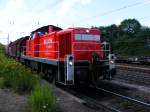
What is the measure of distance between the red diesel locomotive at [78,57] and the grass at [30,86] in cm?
142

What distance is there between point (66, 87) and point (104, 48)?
8.67 ft

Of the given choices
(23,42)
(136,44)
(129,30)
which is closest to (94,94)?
(23,42)

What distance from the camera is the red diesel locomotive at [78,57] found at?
47.6 ft

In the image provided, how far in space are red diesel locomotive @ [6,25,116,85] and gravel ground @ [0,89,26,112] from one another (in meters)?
2.64

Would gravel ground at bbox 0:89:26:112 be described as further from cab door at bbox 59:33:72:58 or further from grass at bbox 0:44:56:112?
cab door at bbox 59:33:72:58

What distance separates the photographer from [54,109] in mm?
9227

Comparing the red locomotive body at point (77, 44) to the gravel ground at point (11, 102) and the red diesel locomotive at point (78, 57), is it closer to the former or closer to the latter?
the red diesel locomotive at point (78, 57)

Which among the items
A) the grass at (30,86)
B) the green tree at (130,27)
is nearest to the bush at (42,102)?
the grass at (30,86)

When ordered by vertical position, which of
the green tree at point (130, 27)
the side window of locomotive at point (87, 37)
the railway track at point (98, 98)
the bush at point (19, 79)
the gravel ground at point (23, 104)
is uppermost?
the green tree at point (130, 27)

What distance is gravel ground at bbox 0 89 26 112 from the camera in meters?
9.90

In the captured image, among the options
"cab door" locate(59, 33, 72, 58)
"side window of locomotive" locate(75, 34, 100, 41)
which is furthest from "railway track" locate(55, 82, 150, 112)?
"side window of locomotive" locate(75, 34, 100, 41)

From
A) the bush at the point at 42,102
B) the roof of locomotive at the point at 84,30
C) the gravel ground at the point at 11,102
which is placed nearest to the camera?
the bush at the point at 42,102

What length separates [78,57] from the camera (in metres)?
15.5

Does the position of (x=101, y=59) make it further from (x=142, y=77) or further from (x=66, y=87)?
(x=142, y=77)
